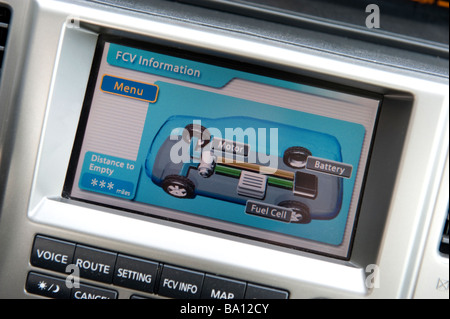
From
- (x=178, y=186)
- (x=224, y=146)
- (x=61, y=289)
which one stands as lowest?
(x=61, y=289)

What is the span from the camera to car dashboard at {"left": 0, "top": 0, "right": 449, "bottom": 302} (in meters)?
0.86

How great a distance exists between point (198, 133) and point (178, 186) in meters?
0.13

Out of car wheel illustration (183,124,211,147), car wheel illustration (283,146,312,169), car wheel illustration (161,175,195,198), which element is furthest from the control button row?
car wheel illustration (283,146,312,169)

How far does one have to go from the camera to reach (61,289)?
2.99ft

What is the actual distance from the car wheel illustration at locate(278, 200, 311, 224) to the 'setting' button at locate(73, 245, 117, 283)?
41 cm

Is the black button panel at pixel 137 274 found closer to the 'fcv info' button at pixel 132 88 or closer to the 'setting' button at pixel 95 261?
the 'setting' button at pixel 95 261

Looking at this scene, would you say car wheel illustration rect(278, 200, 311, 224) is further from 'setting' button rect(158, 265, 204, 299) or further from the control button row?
the control button row

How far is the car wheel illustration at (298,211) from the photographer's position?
0.90 meters

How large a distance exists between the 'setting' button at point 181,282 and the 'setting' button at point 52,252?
220 millimetres

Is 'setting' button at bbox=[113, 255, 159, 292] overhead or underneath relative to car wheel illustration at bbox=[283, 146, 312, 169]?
underneath

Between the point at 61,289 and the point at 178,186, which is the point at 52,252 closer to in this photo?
the point at 61,289

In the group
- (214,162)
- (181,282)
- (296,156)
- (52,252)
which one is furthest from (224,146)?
(52,252)

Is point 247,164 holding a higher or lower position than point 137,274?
higher

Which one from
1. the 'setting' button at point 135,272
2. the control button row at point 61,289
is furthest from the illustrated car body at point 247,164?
the control button row at point 61,289
